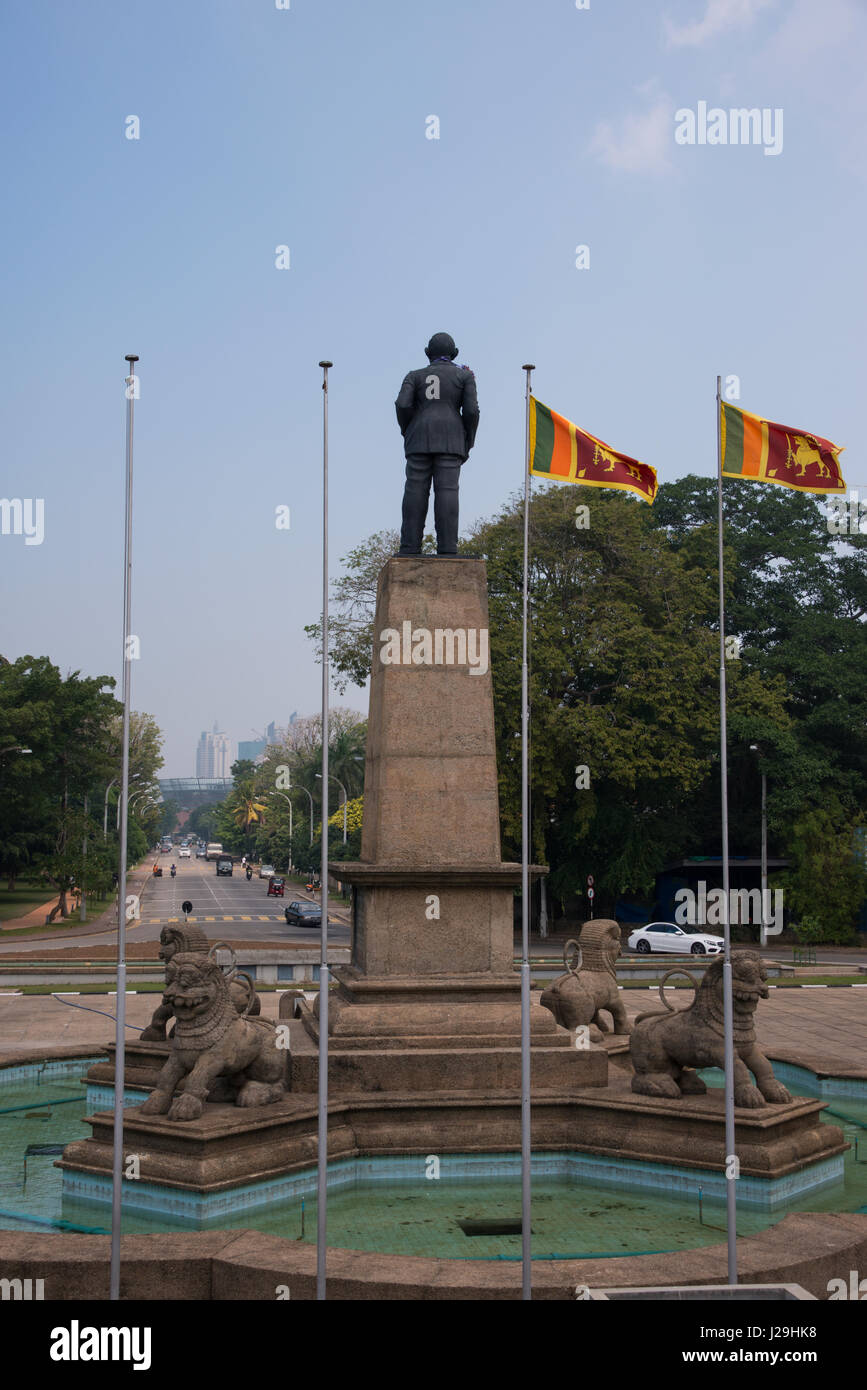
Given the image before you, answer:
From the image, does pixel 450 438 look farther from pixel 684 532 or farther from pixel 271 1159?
pixel 684 532

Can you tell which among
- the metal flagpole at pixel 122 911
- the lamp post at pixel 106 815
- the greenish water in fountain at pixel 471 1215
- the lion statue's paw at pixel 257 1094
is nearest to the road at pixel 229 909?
the lamp post at pixel 106 815

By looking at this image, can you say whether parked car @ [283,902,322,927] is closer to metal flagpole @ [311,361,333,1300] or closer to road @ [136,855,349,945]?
road @ [136,855,349,945]

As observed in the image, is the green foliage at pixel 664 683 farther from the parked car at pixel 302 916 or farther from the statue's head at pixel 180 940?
the statue's head at pixel 180 940

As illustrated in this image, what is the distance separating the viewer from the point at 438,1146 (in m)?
10.7

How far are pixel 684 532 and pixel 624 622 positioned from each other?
10.7 meters

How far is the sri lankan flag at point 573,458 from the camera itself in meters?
11.3

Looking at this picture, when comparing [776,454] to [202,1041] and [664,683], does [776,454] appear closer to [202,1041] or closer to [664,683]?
→ [202,1041]

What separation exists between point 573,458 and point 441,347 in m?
2.99

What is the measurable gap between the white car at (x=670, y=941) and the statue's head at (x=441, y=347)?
27.8 m

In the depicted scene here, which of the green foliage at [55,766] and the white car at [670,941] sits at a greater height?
the green foliage at [55,766]

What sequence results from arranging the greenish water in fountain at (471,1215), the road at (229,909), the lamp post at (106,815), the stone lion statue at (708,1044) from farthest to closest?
the lamp post at (106,815) < the road at (229,909) < the stone lion statue at (708,1044) < the greenish water in fountain at (471,1215)

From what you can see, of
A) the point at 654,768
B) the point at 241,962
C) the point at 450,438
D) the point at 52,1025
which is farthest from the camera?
the point at 654,768

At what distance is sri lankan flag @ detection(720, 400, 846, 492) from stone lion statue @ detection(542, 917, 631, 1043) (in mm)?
4995
